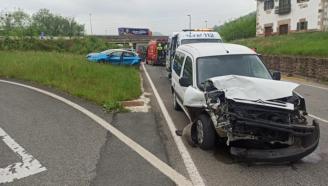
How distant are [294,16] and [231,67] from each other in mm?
32124

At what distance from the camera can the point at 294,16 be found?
36.2 metres

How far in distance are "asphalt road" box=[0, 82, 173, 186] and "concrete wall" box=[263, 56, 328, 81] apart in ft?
39.2

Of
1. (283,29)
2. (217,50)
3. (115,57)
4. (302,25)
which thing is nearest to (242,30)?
(283,29)

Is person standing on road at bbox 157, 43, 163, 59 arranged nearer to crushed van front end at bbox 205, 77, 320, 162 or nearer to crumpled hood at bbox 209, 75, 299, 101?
crumpled hood at bbox 209, 75, 299, 101

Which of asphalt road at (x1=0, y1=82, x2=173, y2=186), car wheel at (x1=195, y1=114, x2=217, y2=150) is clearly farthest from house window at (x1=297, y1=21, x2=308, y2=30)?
car wheel at (x1=195, y1=114, x2=217, y2=150)

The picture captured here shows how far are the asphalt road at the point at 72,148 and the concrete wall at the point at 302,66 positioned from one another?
39.2ft

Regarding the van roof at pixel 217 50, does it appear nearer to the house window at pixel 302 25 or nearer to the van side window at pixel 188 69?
the van side window at pixel 188 69

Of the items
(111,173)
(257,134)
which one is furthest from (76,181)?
(257,134)

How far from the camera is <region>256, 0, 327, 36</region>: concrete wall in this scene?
32.9m

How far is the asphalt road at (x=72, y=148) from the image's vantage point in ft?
15.9

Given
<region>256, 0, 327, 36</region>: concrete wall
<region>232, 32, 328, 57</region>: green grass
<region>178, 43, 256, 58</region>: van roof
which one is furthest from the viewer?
<region>256, 0, 327, 36</region>: concrete wall

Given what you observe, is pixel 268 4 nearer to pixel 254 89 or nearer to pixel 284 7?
pixel 284 7

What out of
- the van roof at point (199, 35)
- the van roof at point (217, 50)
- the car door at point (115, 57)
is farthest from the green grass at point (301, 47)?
the van roof at point (217, 50)

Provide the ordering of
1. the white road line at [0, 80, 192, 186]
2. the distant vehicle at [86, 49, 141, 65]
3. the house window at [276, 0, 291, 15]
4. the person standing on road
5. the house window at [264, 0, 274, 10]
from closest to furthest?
1. the white road line at [0, 80, 192, 186]
2. the distant vehicle at [86, 49, 141, 65]
3. the person standing on road
4. the house window at [276, 0, 291, 15]
5. the house window at [264, 0, 274, 10]
